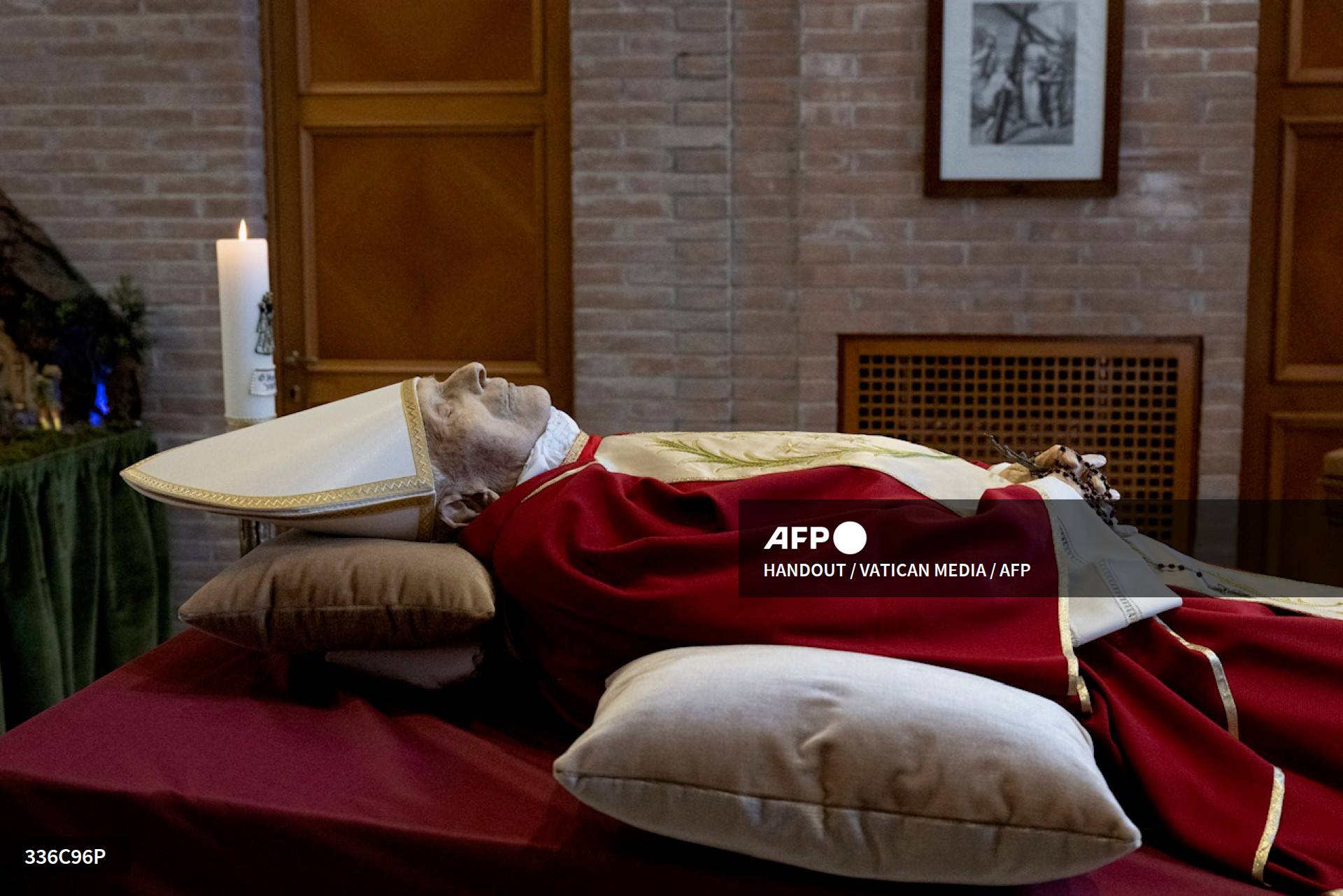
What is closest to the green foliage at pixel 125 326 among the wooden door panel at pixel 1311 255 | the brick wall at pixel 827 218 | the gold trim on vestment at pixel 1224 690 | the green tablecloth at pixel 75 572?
the green tablecloth at pixel 75 572

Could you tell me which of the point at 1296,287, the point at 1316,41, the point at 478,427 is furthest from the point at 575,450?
the point at 1316,41

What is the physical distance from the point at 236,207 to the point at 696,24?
1.45m

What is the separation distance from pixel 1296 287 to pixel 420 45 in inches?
103

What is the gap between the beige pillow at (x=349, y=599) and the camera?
138 cm

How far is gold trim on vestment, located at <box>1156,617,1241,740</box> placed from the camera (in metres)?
1.24

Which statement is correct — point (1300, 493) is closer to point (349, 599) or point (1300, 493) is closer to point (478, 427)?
point (478, 427)

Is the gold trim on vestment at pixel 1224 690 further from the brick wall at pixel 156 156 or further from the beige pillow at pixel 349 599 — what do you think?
the brick wall at pixel 156 156

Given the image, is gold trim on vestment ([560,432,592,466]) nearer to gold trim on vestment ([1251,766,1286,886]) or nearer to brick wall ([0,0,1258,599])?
gold trim on vestment ([1251,766,1286,886])

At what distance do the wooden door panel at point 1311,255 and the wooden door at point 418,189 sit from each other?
2.05 m

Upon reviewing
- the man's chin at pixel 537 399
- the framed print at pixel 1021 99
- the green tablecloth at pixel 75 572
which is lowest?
the green tablecloth at pixel 75 572

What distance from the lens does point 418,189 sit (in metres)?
3.64

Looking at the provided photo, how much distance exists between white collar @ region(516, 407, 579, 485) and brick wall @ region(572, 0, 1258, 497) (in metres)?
1.79

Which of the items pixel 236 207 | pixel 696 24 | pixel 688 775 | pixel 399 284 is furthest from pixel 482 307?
pixel 688 775

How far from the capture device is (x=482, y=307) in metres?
3.66
